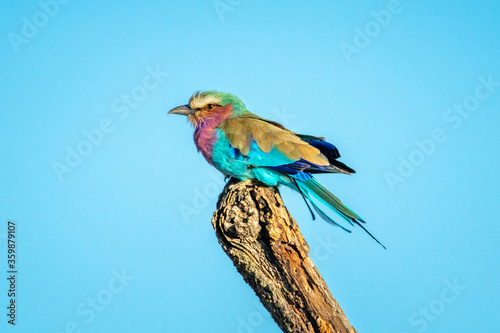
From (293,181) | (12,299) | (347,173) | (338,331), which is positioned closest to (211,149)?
(293,181)

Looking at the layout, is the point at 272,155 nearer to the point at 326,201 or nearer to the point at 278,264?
the point at 326,201

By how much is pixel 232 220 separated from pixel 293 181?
3.61 feet

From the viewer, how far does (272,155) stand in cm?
493

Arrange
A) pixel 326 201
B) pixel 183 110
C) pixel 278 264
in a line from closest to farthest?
pixel 278 264, pixel 326 201, pixel 183 110

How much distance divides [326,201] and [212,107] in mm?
1756

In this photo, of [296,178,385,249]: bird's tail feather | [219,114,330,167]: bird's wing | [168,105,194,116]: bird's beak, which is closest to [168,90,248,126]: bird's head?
[168,105,194,116]: bird's beak

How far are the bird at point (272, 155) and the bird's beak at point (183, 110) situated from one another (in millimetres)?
390

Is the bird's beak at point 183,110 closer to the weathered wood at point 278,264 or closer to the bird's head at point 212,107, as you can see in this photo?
the bird's head at point 212,107

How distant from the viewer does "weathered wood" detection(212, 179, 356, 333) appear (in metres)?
3.68

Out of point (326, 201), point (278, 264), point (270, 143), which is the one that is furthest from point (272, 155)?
point (278, 264)

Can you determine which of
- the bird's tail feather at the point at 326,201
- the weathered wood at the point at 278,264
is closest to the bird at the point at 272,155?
the bird's tail feather at the point at 326,201

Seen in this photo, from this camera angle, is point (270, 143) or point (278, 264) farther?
point (270, 143)

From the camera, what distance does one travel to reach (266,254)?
389 centimetres

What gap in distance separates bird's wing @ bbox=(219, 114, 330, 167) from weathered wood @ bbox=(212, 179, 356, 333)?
0.83 m
